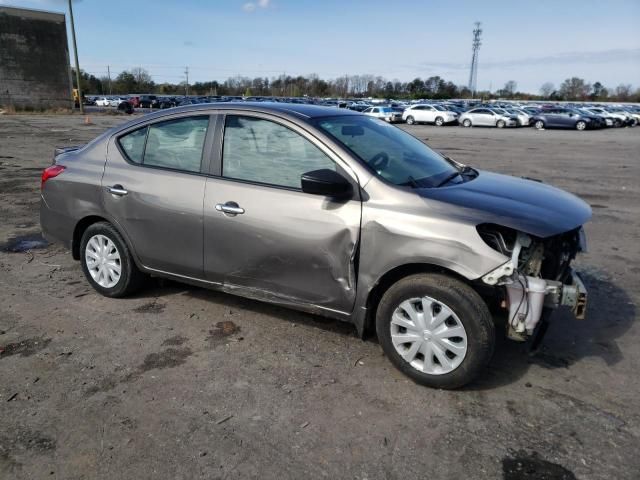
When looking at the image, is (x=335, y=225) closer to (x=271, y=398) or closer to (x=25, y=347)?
(x=271, y=398)

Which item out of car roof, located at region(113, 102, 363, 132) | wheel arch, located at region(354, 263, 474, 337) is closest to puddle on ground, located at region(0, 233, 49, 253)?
car roof, located at region(113, 102, 363, 132)

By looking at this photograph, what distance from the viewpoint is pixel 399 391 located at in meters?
3.38

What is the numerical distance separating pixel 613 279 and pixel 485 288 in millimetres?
2953

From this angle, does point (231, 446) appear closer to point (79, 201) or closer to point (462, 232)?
point (462, 232)

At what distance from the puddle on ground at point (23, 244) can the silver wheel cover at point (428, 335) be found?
16.4ft

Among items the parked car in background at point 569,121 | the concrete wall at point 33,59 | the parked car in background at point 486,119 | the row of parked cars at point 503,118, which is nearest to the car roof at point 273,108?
the row of parked cars at point 503,118

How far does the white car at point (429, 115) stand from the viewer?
138ft

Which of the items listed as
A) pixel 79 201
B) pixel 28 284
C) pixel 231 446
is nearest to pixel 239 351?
pixel 231 446

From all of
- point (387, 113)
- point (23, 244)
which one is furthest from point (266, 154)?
point (387, 113)

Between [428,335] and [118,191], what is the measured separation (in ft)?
9.42

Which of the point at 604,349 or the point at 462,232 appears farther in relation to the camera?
the point at 604,349

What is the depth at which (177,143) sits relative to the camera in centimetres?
434

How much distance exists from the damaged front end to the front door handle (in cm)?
173

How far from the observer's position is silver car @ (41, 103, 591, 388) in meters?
3.23
